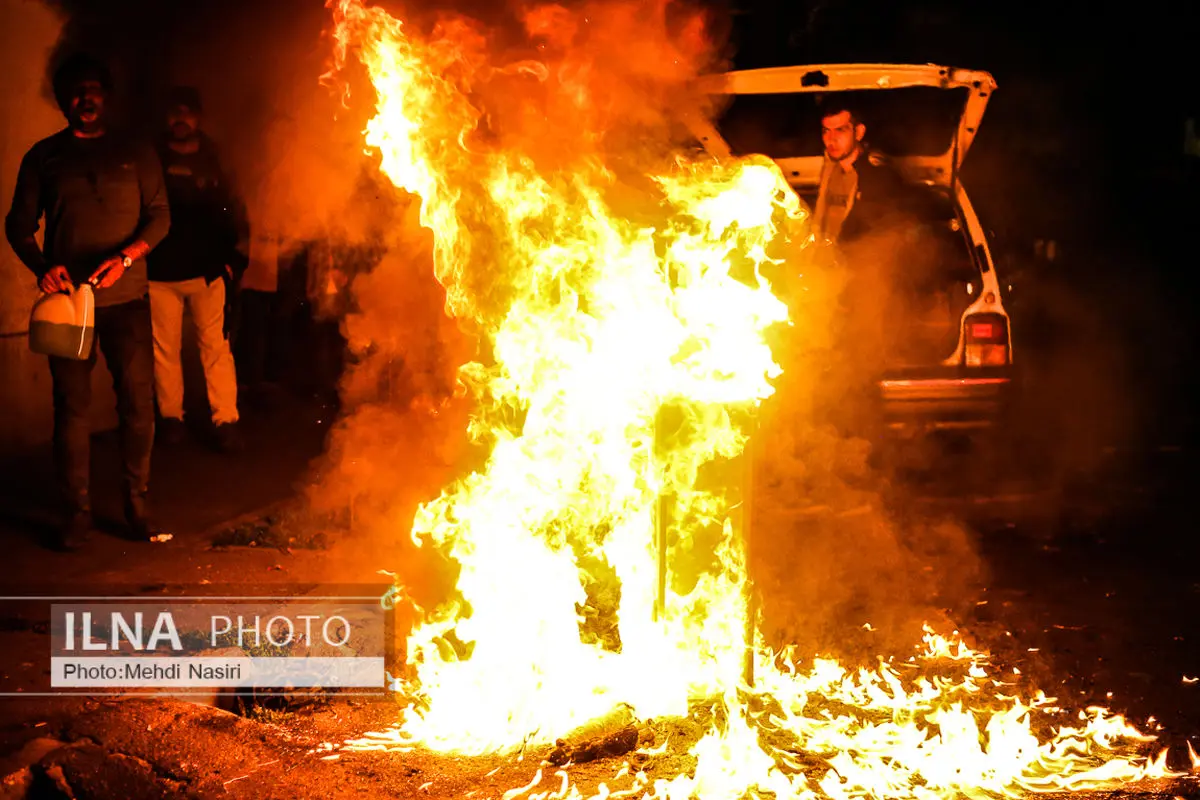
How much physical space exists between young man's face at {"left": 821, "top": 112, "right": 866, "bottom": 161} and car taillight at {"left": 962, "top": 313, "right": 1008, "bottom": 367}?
4.90 ft

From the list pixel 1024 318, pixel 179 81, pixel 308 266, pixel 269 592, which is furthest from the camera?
pixel 1024 318

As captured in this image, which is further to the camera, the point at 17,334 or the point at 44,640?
the point at 17,334

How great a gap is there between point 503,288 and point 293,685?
1889 millimetres

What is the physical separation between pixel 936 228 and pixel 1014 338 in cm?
105

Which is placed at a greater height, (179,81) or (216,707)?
(179,81)

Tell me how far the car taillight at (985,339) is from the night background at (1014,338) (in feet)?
0.76

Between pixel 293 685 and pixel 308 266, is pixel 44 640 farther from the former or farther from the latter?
pixel 308 266

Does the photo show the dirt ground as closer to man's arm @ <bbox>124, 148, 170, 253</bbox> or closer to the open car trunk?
the open car trunk

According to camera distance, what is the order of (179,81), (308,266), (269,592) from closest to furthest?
(269,592)
(179,81)
(308,266)

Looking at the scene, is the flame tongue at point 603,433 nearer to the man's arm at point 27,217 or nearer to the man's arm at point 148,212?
the man's arm at point 148,212

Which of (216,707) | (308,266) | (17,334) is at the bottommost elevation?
(216,707)

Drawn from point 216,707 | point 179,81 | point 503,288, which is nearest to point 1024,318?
point 179,81

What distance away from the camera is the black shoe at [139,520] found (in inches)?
261

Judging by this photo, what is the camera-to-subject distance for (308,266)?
36.9 ft
